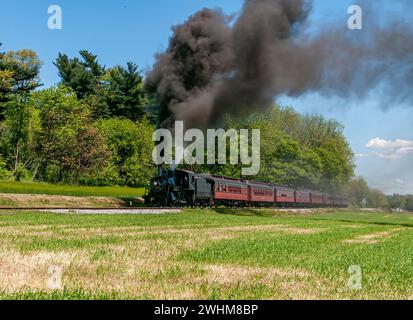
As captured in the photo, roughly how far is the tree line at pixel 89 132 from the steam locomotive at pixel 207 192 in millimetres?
8211

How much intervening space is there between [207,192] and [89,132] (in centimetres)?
2936

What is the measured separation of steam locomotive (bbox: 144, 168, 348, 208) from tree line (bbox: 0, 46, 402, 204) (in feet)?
26.9

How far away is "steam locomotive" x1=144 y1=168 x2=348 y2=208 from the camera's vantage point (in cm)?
3866

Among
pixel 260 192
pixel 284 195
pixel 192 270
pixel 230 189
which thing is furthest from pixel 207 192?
pixel 192 270

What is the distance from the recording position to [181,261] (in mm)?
9336

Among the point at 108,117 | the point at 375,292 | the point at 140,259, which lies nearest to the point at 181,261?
the point at 140,259

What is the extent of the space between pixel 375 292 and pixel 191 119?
2624 centimetres

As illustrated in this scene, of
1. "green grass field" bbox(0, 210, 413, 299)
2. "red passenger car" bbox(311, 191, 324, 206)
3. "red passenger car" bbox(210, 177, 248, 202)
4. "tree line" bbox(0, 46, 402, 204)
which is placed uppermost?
"tree line" bbox(0, 46, 402, 204)

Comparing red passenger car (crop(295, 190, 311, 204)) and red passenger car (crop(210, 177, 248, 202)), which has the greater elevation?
red passenger car (crop(210, 177, 248, 202))

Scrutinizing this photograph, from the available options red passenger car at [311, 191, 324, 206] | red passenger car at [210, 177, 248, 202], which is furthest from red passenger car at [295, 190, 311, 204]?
red passenger car at [210, 177, 248, 202]

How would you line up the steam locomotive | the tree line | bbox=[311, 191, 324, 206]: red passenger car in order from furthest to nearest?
bbox=[311, 191, 324, 206]: red passenger car, the tree line, the steam locomotive

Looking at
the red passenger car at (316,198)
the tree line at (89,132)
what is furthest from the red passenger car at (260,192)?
the red passenger car at (316,198)

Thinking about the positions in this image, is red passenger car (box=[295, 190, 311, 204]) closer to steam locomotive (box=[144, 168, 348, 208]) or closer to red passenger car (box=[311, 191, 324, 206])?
red passenger car (box=[311, 191, 324, 206])

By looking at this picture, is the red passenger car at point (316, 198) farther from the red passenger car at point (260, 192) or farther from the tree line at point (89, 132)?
the red passenger car at point (260, 192)
